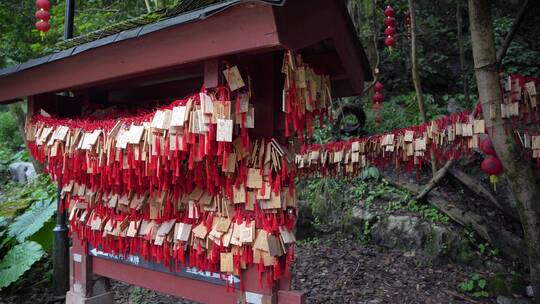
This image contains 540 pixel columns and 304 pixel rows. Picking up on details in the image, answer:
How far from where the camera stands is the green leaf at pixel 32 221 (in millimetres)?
5411

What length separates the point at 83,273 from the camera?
344cm

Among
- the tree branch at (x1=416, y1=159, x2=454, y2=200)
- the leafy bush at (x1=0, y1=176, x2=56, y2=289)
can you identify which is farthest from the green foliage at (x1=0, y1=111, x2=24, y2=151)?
the tree branch at (x1=416, y1=159, x2=454, y2=200)

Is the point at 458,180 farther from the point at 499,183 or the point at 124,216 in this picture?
the point at 124,216

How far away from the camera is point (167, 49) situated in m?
2.02

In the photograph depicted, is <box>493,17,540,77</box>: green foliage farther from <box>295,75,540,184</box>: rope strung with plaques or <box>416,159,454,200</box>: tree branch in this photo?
<box>295,75,540,184</box>: rope strung with plaques

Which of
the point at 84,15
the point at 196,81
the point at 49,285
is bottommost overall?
the point at 49,285

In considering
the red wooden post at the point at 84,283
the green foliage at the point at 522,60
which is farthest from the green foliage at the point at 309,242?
the green foliage at the point at 522,60

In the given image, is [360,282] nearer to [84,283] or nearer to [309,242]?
[309,242]

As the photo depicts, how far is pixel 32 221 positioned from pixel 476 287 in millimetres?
6842

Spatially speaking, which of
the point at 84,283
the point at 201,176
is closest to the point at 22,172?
the point at 84,283

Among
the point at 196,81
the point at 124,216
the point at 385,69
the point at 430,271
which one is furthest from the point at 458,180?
the point at 124,216

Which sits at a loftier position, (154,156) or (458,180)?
(154,156)

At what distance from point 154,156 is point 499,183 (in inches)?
261

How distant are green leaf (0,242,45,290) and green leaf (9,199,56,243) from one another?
202mm
